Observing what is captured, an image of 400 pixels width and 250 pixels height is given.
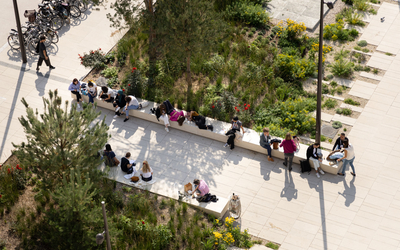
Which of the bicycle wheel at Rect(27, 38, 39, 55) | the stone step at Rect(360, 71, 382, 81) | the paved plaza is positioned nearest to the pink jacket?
the paved plaza

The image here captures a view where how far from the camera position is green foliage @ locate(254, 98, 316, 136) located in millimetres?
16719

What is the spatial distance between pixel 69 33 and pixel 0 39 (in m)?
3.15

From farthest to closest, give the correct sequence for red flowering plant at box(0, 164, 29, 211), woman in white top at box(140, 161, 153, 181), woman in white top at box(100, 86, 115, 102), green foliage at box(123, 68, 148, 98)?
green foliage at box(123, 68, 148, 98), woman in white top at box(100, 86, 115, 102), woman in white top at box(140, 161, 153, 181), red flowering plant at box(0, 164, 29, 211)

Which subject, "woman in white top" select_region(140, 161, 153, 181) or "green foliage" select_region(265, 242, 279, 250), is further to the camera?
"woman in white top" select_region(140, 161, 153, 181)

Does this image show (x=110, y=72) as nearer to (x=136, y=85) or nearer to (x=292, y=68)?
(x=136, y=85)

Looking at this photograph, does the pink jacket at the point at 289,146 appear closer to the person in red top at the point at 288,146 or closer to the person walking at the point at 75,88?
the person in red top at the point at 288,146

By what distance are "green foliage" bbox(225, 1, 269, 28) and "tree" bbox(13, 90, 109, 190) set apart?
443 inches

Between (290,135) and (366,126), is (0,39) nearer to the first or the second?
(290,135)

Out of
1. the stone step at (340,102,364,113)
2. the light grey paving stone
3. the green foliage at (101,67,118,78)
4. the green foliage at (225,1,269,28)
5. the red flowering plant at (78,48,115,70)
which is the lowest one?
the light grey paving stone

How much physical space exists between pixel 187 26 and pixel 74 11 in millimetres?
8820

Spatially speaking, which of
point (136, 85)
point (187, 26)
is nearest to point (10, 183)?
point (136, 85)

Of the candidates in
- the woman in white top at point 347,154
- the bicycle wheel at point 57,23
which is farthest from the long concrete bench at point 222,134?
the bicycle wheel at point 57,23

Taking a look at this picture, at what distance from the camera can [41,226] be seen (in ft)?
43.1

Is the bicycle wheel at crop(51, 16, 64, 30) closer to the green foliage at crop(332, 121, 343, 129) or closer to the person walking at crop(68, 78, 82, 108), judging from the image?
the person walking at crop(68, 78, 82, 108)
